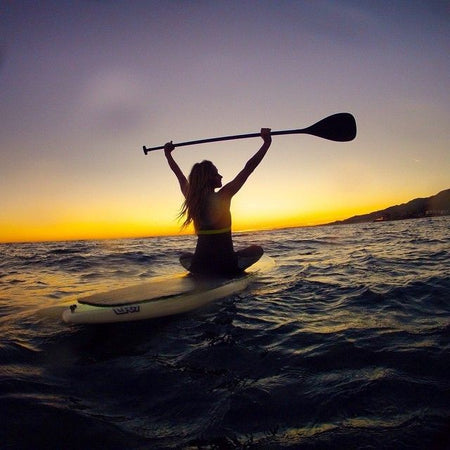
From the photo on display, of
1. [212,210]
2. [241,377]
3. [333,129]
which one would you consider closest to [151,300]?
[212,210]

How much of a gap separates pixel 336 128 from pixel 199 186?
145 inches

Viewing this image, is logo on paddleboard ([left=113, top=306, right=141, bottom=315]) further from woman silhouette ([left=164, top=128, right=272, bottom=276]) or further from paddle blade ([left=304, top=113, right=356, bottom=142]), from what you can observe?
paddle blade ([left=304, top=113, right=356, bottom=142])

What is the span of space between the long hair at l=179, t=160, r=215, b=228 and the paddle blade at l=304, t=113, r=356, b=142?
2.82 metres

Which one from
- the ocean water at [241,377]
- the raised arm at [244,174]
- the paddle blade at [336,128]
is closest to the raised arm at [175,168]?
the raised arm at [244,174]

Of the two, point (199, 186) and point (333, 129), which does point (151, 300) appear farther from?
point (333, 129)

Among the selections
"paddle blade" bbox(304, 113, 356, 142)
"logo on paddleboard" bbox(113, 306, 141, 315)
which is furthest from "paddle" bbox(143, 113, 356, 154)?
"logo on paddleboard" bbox(113, 306, 141, 315)

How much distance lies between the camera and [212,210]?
222 inches

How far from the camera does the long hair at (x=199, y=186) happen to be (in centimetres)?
548

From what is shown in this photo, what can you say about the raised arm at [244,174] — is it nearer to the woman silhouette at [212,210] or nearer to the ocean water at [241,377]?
the woman silhouette at [212,210]

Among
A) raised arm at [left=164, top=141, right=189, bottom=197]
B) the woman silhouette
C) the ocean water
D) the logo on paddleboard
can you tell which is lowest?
the ocean water

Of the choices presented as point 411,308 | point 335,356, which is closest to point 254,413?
point 335,356

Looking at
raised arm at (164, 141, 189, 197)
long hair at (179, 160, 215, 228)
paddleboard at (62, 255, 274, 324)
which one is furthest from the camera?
raised arm at (164, 141, 189, 197)

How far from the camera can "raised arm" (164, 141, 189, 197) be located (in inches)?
247

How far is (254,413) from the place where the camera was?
2.28 metres
